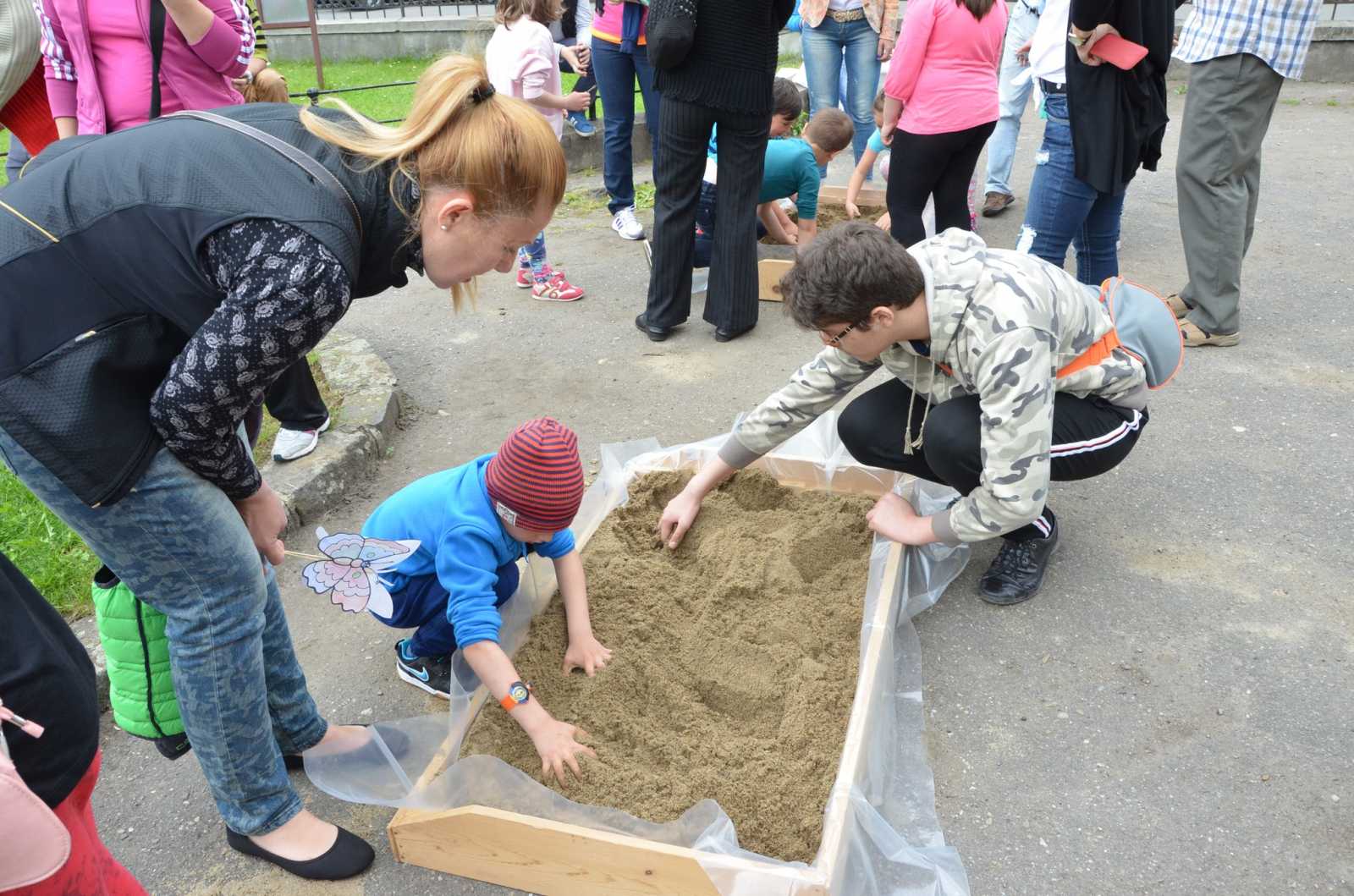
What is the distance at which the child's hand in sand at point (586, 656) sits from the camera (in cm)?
241

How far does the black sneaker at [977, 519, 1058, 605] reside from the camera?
9.15 ft

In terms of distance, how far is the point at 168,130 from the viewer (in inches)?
60.6

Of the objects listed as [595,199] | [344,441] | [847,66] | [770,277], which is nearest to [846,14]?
[847,66]

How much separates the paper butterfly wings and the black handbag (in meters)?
2.74

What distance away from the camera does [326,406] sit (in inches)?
146

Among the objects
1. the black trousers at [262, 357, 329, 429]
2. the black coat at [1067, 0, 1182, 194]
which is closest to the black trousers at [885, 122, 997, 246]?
the black coat at [1067, 0, 1182, 194]

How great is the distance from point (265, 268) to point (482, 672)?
1.03 meters

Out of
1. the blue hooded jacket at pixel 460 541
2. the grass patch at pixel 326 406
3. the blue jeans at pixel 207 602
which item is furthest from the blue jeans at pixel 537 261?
the blue jeans at pixel 207 602

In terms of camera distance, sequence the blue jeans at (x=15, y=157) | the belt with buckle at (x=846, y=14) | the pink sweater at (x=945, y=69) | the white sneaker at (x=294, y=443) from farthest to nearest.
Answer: the belt with buckle at (x=846, y=14), the pink sweater at (x=945, y=69), the white sneaker at (x=294, y=443), the blue jeans at (x=15, y=157)

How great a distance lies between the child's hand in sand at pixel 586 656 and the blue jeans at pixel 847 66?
5.21 m

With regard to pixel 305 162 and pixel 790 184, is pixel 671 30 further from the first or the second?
pixel 305 162

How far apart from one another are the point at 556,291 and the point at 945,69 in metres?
2.17

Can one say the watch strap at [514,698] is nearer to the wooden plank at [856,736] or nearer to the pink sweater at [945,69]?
the wooden plank at [856,736]

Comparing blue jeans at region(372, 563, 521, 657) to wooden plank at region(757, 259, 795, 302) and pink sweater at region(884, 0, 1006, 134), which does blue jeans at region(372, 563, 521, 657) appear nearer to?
wooden plank at region(757, 259, 795, 302)
